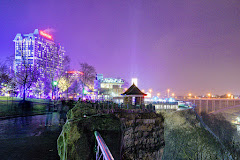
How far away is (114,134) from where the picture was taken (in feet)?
24.7

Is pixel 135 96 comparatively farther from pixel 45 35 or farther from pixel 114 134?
pixel 45 35

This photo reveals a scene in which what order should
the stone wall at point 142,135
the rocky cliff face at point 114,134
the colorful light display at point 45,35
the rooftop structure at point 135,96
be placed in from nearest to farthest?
1. the rocky cliff face at point 114,134
2. the stone wall at point 142,135
3. the rooftop structure at point 135,96
4. the colorful light display at point 45,35

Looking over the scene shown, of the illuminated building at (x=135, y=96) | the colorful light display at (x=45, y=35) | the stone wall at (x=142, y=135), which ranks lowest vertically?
the stone wall at (x=142, y=135)

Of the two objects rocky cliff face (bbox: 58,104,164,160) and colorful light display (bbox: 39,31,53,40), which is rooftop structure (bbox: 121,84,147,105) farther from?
colorful light display (bbox: 39,31,53,40)

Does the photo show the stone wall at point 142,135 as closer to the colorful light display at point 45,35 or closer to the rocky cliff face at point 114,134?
the rocky cliff face at point 114,134

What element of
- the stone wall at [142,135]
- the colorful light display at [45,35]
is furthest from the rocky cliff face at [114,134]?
the colorful light display at [45,35]

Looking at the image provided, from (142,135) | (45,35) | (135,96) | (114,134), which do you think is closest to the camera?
(114,134)

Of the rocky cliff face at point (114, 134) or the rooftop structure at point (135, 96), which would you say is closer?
the rocky cliff face at point (114, 134)

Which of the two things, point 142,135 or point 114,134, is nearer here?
point 114,134

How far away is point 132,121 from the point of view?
1400 centimetres

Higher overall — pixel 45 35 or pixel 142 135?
pixel 45 35

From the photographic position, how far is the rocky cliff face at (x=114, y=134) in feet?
21.7

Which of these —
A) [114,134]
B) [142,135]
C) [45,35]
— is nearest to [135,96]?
[142,135]

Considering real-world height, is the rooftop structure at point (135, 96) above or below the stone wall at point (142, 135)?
above
